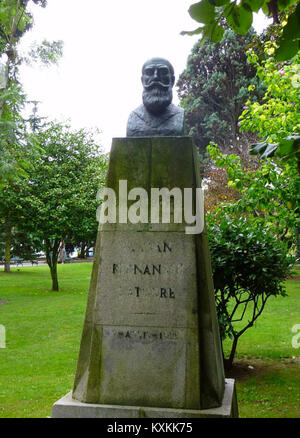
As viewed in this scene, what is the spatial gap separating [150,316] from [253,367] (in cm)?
550

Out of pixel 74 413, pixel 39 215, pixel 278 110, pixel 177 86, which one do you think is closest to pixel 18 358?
pixel 74 413

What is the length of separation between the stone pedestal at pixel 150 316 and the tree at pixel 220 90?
26886 mm

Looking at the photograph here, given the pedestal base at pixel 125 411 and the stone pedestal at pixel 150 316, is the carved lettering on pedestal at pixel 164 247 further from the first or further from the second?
the pedestal base at pixel 125 411

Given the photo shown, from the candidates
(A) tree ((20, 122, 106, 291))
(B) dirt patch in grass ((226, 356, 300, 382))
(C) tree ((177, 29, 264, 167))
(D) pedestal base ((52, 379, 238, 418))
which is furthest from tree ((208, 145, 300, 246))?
(C) tree ((177, 29, 264, 167))

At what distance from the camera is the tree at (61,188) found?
20.1 m

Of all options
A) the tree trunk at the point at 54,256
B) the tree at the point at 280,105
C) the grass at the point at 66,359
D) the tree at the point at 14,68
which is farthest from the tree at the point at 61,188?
the tree at the point at 280,105

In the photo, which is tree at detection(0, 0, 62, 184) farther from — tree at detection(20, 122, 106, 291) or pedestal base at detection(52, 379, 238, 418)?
pedestal base at detection(52, 379, 238, 418)

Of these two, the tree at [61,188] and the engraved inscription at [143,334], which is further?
the tree at [61,188]

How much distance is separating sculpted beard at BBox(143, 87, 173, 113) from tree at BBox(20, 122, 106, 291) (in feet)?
48.6

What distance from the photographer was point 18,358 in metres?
9.80

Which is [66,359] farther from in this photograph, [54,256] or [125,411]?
[54,256]

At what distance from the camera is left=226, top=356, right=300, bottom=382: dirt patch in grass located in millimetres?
8461

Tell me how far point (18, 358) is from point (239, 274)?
5.30 metres

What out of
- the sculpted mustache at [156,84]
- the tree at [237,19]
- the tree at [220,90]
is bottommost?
the tree at [237,19]
